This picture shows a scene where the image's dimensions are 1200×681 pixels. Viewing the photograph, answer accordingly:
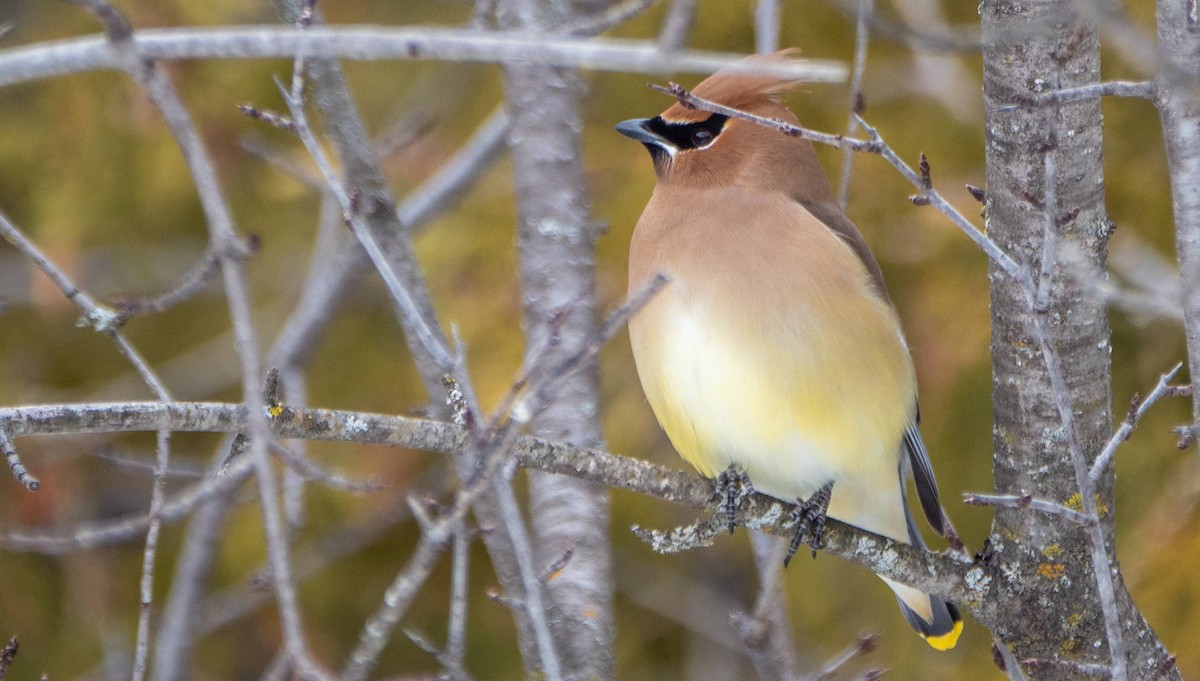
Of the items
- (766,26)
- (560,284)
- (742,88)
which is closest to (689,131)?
(742,88)

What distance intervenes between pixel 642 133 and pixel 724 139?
0.71ft

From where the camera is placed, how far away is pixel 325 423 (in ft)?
7.32

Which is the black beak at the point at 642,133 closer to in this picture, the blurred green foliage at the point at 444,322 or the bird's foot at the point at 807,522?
the blurred green foliage at the point at 444,322

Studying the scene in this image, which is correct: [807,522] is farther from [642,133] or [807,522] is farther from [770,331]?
[642,133]

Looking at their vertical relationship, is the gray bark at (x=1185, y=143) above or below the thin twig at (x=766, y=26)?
below

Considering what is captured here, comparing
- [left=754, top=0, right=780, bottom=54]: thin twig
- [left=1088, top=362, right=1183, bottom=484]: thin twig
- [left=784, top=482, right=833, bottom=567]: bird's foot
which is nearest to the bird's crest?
[left=754, top=0, right=780, bottom=54]: thin twig

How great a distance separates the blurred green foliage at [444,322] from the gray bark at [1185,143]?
1.71 m

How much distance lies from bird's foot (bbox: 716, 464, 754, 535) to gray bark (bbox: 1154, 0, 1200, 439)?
101cm

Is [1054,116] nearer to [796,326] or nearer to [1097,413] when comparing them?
[1097,413]

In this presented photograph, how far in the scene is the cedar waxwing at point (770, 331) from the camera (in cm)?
315

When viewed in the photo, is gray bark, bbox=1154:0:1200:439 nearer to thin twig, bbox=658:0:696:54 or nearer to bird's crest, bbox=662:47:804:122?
thin twig, bbox=658:0:696:54

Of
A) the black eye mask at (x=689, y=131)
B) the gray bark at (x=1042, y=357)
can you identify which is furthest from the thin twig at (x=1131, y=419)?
the black eye mask at (x=689, y=131)

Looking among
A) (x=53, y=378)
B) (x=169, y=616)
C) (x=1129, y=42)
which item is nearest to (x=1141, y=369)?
(x=1129, y=42)

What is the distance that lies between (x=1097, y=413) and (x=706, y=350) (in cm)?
89
